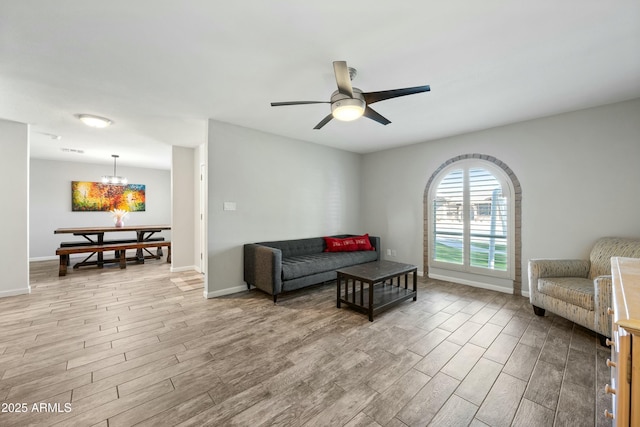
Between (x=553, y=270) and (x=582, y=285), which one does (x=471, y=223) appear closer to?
(x=553, y=270)

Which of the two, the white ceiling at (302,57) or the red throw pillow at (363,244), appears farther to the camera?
the red throw pillow at (363,244)

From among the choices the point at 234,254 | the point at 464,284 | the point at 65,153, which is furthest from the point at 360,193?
the point at 65,153

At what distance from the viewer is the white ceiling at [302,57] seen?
1704 millimetres

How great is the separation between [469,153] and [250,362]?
4.37 metres

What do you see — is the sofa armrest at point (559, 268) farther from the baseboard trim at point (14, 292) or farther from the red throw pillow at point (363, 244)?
the baseboard trim at point (14, 292)

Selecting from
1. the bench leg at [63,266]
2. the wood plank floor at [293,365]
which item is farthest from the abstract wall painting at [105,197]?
the wood plank floor at [293,365]

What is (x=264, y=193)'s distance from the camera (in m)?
4.30

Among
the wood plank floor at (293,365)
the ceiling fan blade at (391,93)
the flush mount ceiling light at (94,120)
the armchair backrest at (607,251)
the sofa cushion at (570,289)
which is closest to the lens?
the wood plank floor at (293,365)

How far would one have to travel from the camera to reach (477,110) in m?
3.34

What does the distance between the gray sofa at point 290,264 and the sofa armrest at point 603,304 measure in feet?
9.44

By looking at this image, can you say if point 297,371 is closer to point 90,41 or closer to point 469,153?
point 90,41

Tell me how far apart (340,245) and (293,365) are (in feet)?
9.53

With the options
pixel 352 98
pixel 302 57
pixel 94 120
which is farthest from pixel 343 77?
pixel 94 120

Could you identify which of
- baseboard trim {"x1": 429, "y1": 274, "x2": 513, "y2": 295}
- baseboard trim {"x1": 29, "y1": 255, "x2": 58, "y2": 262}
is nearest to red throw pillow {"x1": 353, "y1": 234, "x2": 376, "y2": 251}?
baseboard trim {"x1": 429, "y1": 274, "x2": 513, "y2": 295}
